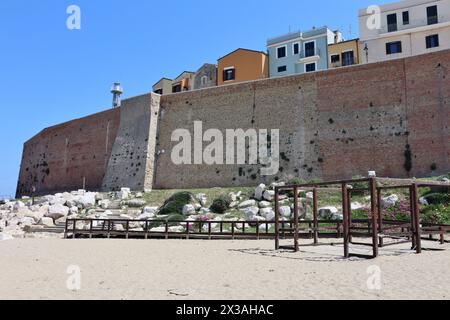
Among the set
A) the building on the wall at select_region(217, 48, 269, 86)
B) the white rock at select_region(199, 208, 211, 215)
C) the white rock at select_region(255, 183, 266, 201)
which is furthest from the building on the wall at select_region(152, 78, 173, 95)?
the white rock at select_region(255, 183, 266, 201)

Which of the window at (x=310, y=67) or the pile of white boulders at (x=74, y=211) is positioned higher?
the window at (x=310, y=67)

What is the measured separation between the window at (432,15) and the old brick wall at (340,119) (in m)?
11.8

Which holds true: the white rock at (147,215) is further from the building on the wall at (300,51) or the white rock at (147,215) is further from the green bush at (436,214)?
the building on the wall at (300,51)

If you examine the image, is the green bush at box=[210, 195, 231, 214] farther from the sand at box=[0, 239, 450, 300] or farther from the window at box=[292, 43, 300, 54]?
the window at box=[292, 43, 300, 54]

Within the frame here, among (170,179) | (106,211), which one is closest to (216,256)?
(106,211)

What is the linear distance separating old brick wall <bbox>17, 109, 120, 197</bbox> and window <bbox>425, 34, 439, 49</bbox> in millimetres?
25336

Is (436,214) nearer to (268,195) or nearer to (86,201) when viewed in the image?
(268,195)

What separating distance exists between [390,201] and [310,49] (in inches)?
942

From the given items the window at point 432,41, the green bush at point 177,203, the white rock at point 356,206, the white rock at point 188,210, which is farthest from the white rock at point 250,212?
the window at point 432,41

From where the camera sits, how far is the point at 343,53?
38.5m

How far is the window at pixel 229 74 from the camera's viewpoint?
41.8 m

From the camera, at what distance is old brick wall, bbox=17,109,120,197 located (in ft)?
119

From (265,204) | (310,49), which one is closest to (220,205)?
(265,204)
